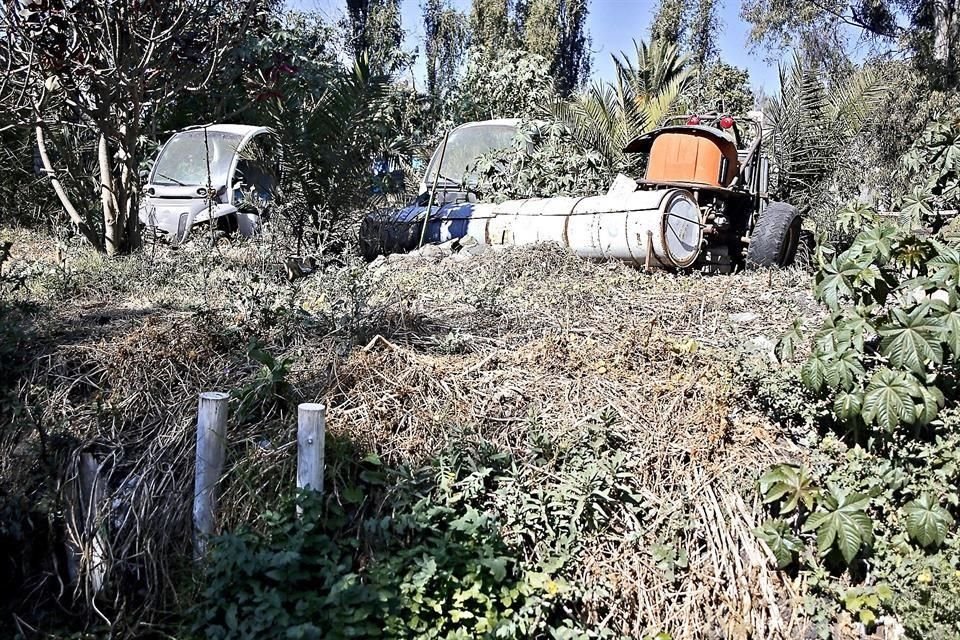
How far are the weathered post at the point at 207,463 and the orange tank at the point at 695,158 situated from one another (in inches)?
211

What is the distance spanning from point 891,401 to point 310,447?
2.54 metres

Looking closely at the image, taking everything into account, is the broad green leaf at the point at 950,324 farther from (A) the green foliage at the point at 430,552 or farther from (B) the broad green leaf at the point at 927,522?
(A) the green foliage at the point at 430,552

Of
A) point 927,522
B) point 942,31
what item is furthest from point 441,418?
point 942,31

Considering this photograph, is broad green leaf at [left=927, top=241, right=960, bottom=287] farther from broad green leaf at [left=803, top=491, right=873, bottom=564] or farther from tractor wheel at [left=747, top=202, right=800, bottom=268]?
tractor wheel at [left=747, top=202, right=800, bottom=268]

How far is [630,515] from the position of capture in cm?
358

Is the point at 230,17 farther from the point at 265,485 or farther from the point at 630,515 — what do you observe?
the point at 630,515

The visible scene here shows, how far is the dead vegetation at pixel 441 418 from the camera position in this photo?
3436 mm

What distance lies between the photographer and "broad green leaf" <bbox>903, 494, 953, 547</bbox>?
11.1ft

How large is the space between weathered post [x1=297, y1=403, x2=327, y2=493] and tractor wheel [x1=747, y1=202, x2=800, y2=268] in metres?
5.10

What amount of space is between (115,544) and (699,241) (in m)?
5.31

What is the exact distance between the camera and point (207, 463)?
3.40 m

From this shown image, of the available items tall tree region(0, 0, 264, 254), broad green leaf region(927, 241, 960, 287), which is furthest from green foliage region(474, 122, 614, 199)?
broad green leaf region(927, 241, 960, 287)

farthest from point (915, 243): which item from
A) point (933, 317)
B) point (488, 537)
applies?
point (488, 537)

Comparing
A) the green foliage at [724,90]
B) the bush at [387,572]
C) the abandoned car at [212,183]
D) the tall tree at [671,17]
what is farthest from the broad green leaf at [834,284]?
the tall tree at [671,17]
